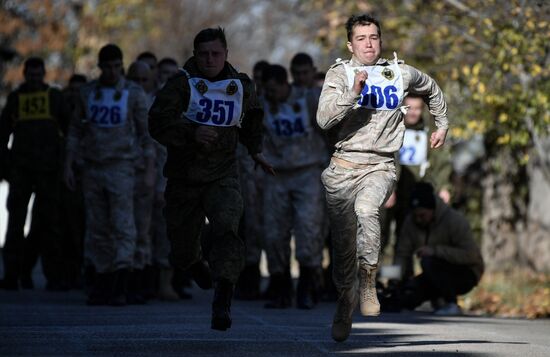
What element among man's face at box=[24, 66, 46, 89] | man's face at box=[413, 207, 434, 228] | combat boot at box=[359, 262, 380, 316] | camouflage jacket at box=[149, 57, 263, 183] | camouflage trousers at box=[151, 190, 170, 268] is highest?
man's face at box=[24, 66, 46, 89]

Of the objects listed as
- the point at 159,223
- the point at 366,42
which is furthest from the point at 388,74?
the point at 159,223

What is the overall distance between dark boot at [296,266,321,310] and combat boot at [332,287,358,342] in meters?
3.87

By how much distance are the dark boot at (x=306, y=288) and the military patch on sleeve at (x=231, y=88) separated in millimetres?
3910

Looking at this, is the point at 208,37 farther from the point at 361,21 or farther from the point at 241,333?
the point at 241,333

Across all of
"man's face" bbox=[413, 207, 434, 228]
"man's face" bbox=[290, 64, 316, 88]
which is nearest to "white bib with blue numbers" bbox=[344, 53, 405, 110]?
"man's face" bbox=[413, 207, 434, 228]

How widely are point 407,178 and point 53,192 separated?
3.64m

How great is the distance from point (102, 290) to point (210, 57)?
4013mm

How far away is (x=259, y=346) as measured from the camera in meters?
9.27

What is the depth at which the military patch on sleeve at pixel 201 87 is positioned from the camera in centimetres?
976

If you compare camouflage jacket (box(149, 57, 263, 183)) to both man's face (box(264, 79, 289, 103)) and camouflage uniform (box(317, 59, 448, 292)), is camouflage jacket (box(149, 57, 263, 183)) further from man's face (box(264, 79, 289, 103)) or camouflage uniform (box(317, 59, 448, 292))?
man's face (box(264, 79, 289, 103))

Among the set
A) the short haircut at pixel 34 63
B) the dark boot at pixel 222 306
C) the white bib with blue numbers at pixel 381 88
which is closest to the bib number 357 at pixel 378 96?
the white bib with blue numbers at pixel 381 88

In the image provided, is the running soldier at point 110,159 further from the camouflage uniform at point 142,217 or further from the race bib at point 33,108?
the race bib at point 33,108

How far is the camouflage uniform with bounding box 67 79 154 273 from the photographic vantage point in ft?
42.6

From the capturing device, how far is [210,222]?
976 centimetres
